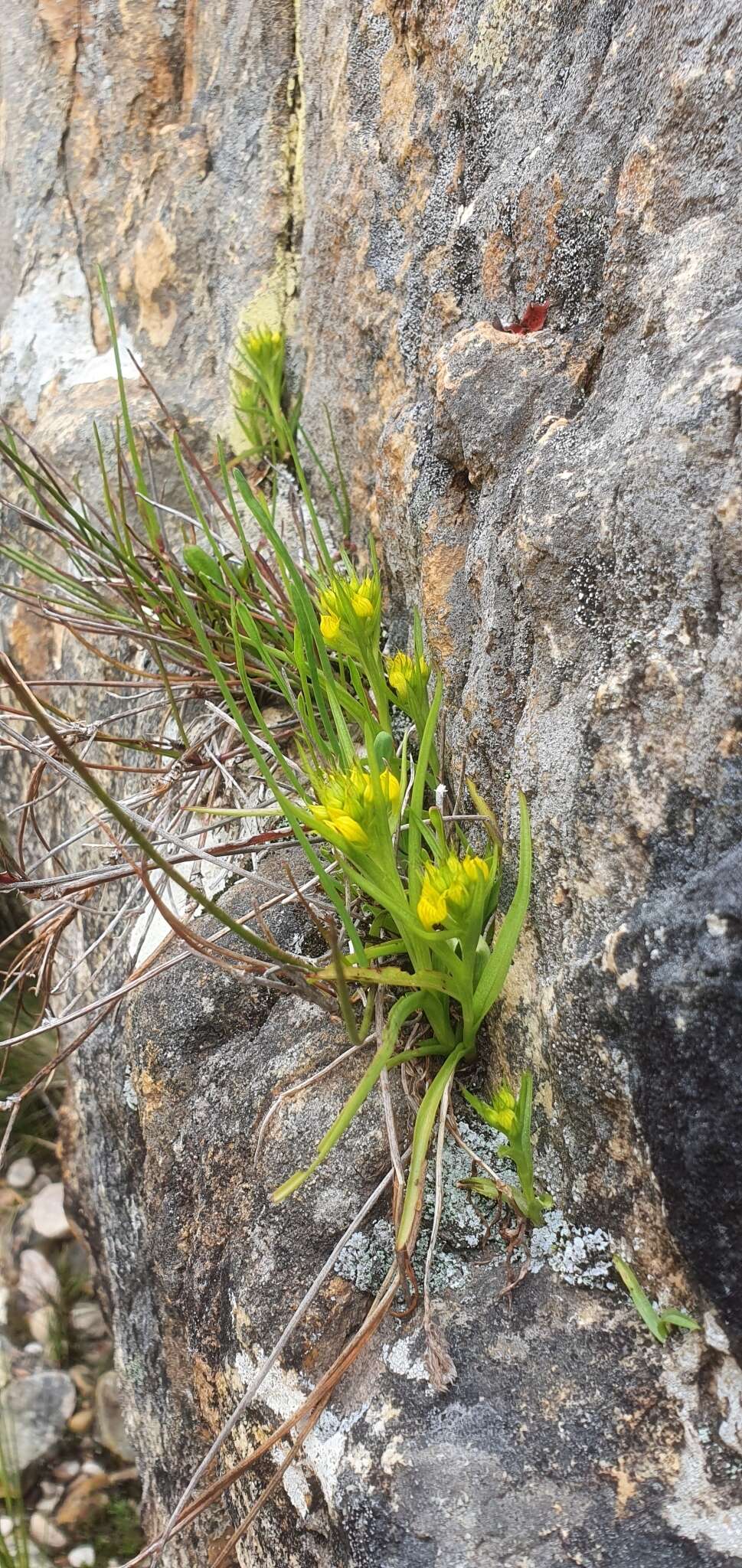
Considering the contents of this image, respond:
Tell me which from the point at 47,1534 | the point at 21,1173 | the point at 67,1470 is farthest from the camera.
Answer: the point at 21,1173

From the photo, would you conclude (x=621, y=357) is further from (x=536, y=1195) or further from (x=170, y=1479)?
(x=170, y=1479)

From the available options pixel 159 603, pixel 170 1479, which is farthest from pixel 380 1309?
pixel 159 603

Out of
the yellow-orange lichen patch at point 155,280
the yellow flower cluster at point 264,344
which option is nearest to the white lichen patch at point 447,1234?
the yellow flower cluster at point 264,344

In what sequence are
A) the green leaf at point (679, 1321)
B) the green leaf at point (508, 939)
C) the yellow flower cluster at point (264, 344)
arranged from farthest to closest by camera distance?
the yellow flower cluster at point (264, 344), the green leaf at point (508, 939), the green leaf at point (679, 1321)

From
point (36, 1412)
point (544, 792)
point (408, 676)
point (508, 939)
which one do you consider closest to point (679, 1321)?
point (508, 939)

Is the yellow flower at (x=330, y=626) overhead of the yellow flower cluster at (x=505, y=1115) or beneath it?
overhead

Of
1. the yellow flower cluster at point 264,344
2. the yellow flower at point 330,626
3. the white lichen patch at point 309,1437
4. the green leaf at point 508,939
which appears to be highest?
the yellow flower cluster at point 264,344

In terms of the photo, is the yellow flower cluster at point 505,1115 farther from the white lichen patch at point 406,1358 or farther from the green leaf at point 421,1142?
the white lichen patch at point 406,1358

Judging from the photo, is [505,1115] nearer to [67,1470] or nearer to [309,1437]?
[309,1437]
